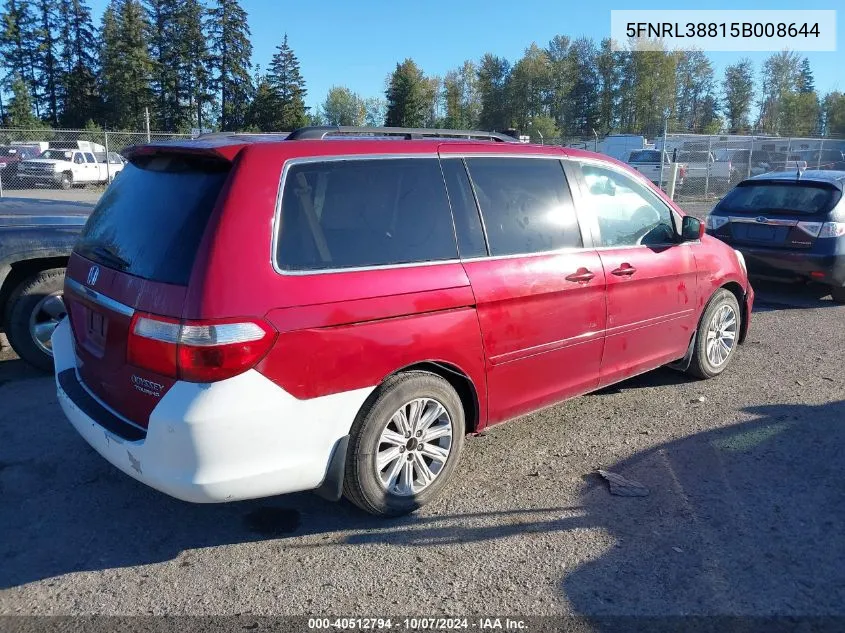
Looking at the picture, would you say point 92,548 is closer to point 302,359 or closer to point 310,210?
point 302,359

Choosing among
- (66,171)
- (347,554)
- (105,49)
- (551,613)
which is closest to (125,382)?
(347,554)

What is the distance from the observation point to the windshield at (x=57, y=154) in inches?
950

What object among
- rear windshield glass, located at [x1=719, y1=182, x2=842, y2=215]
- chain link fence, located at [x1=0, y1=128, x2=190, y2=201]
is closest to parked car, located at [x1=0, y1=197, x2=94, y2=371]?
rear windshield glass, located at [x1=719, y1=182, x2=842, y2=215]

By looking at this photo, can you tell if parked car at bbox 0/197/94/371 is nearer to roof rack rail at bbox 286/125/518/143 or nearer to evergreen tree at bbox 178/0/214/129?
roof rack rail at bbox 286/125/518/143

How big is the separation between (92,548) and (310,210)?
1879 millimetres

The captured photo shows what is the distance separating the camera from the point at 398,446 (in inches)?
129

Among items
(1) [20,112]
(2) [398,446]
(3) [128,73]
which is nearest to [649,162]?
(2) [398,446]

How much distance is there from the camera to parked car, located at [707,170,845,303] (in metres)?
7.75

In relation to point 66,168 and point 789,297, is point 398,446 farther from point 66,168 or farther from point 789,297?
point 66,168

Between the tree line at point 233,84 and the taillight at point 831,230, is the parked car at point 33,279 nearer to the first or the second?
the taillight at point 831,230

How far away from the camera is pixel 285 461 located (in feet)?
9.34

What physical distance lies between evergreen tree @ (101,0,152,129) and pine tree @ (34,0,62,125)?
596 cm

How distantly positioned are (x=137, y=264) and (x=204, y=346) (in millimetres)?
618

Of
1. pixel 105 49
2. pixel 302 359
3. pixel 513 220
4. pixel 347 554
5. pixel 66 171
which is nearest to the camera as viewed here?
pixel 302 359
